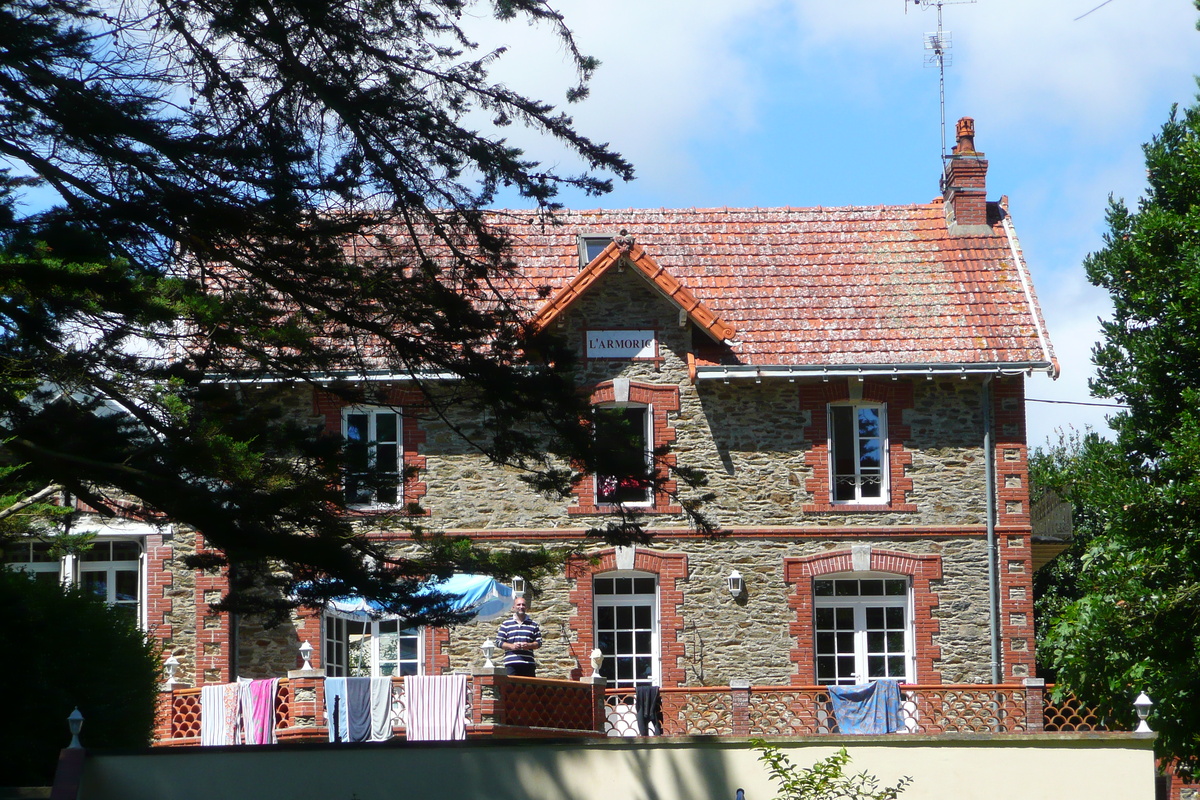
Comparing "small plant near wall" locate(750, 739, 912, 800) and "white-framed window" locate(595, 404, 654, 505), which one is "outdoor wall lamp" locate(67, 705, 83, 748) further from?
"small plant near wall" locate(750, 739, 912, 800)

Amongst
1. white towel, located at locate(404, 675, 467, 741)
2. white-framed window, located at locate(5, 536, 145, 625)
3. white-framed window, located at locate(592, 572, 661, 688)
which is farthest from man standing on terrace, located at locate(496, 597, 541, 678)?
white-framed window, located at locate(5, 536, 145, 625)

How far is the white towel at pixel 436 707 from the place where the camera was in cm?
1600

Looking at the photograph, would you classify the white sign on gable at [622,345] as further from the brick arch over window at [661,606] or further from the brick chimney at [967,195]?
the brick chimney at [967,195]

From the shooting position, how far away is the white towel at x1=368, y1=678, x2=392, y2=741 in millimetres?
16219

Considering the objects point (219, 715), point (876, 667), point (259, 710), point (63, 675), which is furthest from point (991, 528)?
point (63, 675)

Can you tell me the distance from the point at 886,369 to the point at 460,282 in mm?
9520

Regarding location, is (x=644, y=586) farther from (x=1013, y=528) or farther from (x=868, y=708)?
(x=1013, y=528)

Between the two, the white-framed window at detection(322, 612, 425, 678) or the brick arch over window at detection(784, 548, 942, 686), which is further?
the white-framed window at detection(322, 612, 425, 678)

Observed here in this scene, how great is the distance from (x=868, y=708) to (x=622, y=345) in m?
6.22

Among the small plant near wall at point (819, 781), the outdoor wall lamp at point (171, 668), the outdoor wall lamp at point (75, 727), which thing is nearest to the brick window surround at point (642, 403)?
the outdoor wall lamp at point (171, 668)

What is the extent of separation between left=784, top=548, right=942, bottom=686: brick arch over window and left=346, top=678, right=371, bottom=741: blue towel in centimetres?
576

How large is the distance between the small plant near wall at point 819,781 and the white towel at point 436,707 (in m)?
4.90

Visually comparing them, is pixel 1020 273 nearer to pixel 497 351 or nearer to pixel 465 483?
pixel 465 483

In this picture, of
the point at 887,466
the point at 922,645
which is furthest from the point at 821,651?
the point at 887,466
